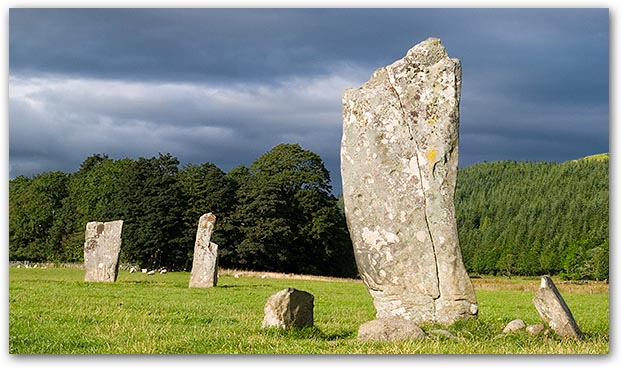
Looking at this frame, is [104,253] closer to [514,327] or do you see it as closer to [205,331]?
[205,331]

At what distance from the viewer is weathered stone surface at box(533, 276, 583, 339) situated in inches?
457

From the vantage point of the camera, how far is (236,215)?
5284cm

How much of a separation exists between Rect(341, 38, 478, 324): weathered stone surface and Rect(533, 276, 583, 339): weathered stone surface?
3.78ft

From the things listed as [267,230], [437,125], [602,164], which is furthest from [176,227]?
[602,164]

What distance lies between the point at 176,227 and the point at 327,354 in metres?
45.7

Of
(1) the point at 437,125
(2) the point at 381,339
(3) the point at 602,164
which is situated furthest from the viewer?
(3) the point at 602,164

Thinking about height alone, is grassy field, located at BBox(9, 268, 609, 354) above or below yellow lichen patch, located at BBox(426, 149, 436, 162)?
below

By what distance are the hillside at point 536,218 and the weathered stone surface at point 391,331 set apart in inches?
2318

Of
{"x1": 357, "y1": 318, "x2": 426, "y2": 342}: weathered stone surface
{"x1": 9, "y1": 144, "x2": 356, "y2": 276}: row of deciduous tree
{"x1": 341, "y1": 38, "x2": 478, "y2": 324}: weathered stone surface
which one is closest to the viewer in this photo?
{"x1": 357, "y1": 318, "x2": 426, "y2": 342}: weathered stone surface

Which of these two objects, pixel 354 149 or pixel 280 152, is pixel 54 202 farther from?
pixel 354 149

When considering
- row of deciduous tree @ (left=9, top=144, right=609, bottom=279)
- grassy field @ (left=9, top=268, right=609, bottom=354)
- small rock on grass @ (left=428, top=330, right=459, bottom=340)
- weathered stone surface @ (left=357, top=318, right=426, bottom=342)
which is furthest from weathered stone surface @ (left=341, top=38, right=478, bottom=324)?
row of deciduous tree @ (left=9, top=144, right=609, bottom=279)

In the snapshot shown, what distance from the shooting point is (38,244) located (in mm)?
59656

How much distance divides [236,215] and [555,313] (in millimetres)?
42039

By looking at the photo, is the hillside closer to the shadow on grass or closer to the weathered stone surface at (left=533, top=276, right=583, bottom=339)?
the weathered stone surface at (left=533, top=276, right=583, bottom=339)
